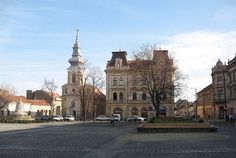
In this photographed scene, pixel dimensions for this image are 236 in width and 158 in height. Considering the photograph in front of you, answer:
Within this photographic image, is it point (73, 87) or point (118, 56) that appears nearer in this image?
point (118, 56)

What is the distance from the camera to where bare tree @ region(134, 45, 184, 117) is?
63.2m

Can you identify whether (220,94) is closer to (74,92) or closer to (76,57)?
(74,92)

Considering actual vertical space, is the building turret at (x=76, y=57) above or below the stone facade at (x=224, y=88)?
above

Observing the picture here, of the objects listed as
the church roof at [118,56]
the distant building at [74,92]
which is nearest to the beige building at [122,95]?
the church roof at [118,56]

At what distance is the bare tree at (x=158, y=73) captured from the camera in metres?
63.2

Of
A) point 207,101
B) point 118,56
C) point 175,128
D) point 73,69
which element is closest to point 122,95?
point 118,56

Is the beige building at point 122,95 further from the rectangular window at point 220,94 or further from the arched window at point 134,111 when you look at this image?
the rectangular window at point 220,94

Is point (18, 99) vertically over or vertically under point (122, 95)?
under

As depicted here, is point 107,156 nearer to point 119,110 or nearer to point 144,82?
point 144,82

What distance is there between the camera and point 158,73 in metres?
64.5

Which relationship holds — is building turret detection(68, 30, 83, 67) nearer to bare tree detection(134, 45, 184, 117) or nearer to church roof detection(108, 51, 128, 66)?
church roof detection(108, 51, 128, 66)

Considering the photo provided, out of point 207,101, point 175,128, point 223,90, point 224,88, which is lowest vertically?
point 175,128

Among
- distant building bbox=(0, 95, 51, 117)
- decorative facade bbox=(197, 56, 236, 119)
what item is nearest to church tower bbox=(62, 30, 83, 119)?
distant building bbox=(0, 95, 51, 117)

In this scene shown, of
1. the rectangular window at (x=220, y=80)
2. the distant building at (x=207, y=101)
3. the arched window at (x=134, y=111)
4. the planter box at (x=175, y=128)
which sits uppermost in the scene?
the rectangular window at (x=220, y=80)
